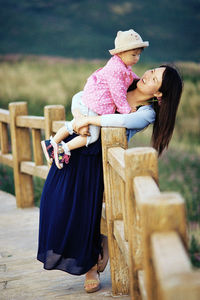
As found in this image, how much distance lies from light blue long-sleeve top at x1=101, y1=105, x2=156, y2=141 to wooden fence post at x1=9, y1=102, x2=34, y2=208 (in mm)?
2340

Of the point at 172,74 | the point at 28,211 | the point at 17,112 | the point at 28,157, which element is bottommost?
the point at 28,211

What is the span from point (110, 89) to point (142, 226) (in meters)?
1.32

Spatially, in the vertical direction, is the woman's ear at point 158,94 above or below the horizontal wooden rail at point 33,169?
above

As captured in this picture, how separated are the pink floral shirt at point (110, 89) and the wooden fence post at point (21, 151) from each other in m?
2.17

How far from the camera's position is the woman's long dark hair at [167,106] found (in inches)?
112

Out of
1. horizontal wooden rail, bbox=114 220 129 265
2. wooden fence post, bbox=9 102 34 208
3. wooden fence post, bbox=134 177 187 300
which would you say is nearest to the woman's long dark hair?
horizontal wooden rail, bbox=114 220 129 265

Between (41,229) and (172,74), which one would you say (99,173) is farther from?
(172,74)

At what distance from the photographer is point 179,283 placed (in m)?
1.21

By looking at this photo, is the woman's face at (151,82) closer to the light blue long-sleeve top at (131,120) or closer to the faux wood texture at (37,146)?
the light blue long-sleeve top at (131,120)

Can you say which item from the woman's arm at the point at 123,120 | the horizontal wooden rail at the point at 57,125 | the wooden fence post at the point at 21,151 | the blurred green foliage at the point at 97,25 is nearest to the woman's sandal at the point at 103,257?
the woman's arm at the point at 123,120

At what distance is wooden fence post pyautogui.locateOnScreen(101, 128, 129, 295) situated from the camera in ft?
9.27

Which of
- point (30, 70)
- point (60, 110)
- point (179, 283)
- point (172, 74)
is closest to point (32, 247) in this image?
point (60, 110)

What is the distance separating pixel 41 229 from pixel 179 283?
204 centimetres

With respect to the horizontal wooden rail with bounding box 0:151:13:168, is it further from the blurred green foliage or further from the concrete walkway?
the blurred green foliage
